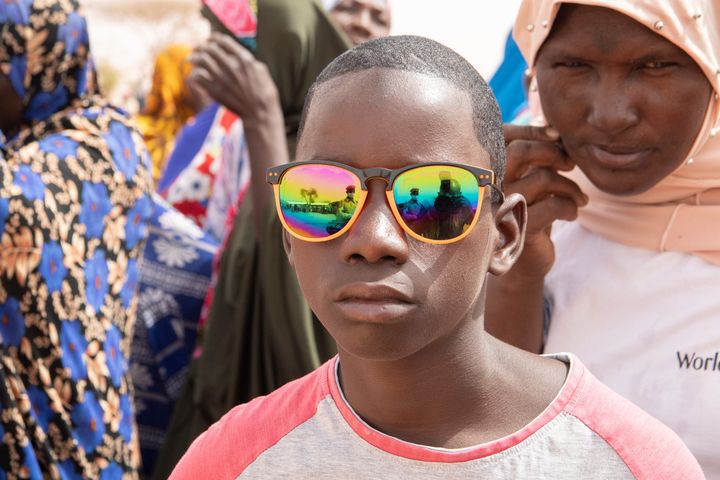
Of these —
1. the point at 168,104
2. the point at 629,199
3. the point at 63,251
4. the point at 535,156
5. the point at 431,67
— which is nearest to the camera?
the point at 431,67

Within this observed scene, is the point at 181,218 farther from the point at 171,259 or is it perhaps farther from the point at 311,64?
the point at 311,64

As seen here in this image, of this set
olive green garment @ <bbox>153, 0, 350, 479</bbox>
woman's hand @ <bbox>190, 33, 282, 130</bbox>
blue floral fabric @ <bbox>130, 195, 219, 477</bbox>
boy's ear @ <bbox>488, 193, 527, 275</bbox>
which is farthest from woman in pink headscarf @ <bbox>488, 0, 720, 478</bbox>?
blue floral fabric @ <bbox>130, 195, 219, 477</bbox>

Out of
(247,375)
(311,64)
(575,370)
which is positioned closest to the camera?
(575,370)

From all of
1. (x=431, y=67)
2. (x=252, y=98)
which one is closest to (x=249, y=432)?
(x=431, y=67)

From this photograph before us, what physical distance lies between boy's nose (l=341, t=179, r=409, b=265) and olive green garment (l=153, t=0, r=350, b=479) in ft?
7.24

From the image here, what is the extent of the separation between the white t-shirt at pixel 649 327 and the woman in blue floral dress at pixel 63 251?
148 cm

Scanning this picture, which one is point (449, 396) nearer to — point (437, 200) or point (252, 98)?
point (437, 200)

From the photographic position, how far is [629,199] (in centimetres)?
246

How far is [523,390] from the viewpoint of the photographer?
71.2 inches

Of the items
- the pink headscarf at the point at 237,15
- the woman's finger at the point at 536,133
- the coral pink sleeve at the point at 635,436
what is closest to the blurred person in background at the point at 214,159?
the pink headscarf at the point at 237,15

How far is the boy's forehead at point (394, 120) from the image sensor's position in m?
1.69

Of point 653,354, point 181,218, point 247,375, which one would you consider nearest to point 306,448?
point 653,354

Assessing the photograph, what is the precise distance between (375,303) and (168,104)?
5987 millimetres

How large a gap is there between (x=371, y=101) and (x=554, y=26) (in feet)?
2.52
